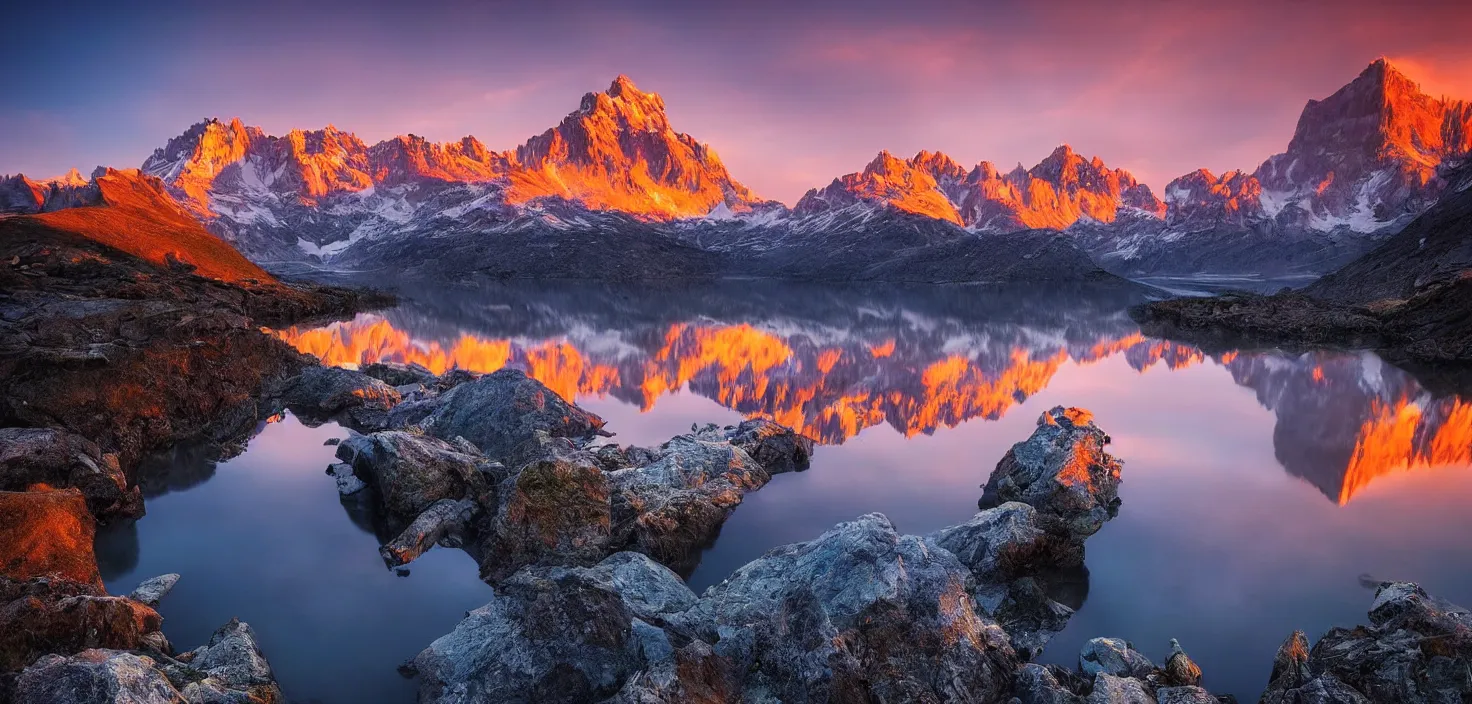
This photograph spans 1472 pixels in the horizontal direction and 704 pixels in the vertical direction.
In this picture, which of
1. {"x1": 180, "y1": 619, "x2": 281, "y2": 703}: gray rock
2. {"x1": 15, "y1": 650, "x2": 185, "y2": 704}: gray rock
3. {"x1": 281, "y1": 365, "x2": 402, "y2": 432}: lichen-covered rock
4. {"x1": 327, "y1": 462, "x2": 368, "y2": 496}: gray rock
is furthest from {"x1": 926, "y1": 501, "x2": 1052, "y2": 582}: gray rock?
{"x1": 281, "y1": 365, "x2": 402, "y2": 432}: lichen-covered rock

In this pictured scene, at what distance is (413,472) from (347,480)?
9.20ft

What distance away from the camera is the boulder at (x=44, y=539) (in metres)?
9.62

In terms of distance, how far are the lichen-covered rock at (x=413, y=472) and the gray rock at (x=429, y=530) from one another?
1.85ft

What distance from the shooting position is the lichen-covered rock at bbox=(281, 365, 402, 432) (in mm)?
22922

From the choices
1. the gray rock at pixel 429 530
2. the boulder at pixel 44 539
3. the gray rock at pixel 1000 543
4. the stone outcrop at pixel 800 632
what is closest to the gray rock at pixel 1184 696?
the stone outcrop at pixel 800 632

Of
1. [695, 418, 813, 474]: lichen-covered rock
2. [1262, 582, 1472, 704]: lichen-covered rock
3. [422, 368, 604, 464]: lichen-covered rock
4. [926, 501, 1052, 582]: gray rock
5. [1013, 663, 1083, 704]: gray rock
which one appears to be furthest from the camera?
[422, 368, 604, 464]: lichen-covered rock

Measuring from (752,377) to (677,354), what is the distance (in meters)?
9.10

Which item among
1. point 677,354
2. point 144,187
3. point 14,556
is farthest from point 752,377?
point 144,187

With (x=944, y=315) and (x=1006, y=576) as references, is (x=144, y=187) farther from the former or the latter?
(x=1006, y=576)

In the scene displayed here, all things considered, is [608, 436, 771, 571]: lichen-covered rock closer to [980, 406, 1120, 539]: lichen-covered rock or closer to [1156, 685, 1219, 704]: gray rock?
[980, 406, 1120, 539]: lichen-covered rock

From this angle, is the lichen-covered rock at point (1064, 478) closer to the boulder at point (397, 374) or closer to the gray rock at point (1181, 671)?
the gray rock at point (1181, 671)

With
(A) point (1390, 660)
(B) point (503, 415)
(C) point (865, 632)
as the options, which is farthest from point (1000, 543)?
(B) point (503, 415)

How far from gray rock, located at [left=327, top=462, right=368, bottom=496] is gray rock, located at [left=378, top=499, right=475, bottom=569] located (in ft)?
9.98

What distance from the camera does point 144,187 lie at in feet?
339
